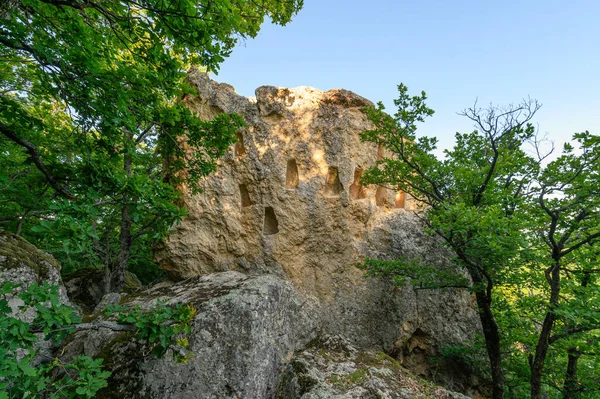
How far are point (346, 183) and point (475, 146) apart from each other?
134 inches

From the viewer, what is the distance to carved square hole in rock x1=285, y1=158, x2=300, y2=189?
872 centimetres

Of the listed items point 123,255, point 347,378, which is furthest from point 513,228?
point 123,255

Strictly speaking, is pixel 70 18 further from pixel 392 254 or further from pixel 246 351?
pixel 392 254

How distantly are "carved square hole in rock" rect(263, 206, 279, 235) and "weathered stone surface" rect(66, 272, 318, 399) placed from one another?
2.32 m

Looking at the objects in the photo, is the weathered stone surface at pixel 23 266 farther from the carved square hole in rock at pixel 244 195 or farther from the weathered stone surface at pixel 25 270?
the carved square hole in rock at pixel 244 195

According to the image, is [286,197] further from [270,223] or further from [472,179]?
[472,179]

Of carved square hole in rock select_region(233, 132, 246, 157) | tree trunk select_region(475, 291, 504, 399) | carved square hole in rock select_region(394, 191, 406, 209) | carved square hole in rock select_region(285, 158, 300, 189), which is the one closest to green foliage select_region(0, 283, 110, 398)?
carved square hole in rock select_region(233, 132, 246, 157)

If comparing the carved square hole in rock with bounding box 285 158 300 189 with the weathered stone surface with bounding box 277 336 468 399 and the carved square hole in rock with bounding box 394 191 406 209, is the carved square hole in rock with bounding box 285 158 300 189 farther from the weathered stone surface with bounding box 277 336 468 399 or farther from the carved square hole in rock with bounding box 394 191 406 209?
the weathered stone surface with bounding box 277 336 468 399

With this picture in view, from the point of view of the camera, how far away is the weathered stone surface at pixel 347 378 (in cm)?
485

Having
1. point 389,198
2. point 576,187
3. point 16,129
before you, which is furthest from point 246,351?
point 576,187

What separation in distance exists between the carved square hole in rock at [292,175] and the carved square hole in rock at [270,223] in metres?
0.91

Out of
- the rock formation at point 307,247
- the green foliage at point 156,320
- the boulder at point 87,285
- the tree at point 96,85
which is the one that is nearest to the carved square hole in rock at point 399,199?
the rock formation at point 307,247

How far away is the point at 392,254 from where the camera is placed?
8.65m

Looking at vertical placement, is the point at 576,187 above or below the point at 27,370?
above
